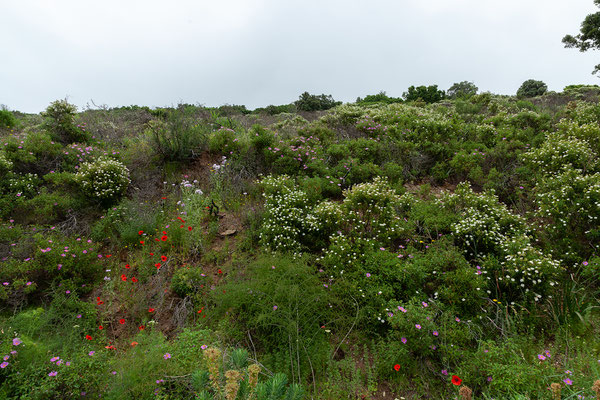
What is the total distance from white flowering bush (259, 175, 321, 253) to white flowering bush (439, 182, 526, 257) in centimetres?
207

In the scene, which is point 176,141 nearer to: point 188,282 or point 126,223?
point 126,223

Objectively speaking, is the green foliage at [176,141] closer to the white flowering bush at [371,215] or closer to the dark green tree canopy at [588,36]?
the white flowering bush at [371,215]

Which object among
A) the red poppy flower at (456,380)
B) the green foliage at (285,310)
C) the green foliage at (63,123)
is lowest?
the red poppy flower at (456,380)

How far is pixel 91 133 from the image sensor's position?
6.98 metres

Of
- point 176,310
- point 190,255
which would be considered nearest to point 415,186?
point 190,255

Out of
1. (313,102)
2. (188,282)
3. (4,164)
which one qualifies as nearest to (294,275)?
(188,282)

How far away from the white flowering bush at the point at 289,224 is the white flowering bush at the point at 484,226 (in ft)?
6.80

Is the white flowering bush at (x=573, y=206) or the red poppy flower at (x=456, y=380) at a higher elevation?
the white flowering bush at (x=573, y=206)

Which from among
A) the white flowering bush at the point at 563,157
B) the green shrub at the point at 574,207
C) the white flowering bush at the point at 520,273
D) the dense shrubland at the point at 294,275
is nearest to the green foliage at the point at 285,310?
the dense shrubland at the point at 294,275

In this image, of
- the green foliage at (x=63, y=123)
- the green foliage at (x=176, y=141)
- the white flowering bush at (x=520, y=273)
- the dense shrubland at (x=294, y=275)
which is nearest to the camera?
the dense shrubland at (x=294, y=275)

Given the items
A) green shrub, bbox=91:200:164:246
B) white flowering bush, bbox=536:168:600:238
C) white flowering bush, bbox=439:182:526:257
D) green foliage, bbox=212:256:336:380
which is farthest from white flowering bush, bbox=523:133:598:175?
green shrub, bbox=91:200:164:246

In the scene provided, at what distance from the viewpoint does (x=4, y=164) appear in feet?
15.8

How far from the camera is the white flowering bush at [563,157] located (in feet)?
15.3

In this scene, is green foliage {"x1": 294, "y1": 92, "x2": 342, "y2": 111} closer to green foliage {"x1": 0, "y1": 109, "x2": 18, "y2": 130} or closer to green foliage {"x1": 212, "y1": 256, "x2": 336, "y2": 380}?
green foliage {"x1": 0, "y1": 109, "x2": 18, "y2": 130}
